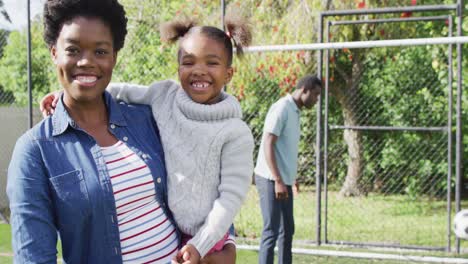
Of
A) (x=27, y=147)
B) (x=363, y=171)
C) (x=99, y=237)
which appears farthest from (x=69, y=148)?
(x=363, y=171)

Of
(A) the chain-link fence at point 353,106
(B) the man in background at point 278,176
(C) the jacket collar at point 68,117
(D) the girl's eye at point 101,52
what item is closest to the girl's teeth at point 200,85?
(C) the jacket collar at point 68,117

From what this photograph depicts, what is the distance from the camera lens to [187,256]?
71.6 inches

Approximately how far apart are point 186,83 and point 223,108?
165 millimetres

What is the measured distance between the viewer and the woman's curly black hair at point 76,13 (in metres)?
1.75

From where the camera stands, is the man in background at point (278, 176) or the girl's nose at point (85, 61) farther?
the man in background at point (278, 176)

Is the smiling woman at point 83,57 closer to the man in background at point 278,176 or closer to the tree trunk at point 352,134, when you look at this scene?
the man in background at point 278,176

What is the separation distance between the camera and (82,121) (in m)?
1.79

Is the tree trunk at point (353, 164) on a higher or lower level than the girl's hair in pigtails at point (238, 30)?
lower

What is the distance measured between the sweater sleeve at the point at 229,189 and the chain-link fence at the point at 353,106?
18.5 feet

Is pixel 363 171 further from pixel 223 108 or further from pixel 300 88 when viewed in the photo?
pixel 223 108

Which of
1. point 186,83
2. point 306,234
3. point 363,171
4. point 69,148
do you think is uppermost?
point 186,83

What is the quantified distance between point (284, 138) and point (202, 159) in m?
3.54

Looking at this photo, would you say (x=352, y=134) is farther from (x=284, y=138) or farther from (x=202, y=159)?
(x=202, y=159)

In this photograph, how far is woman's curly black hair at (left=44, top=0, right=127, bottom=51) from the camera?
1.75m
